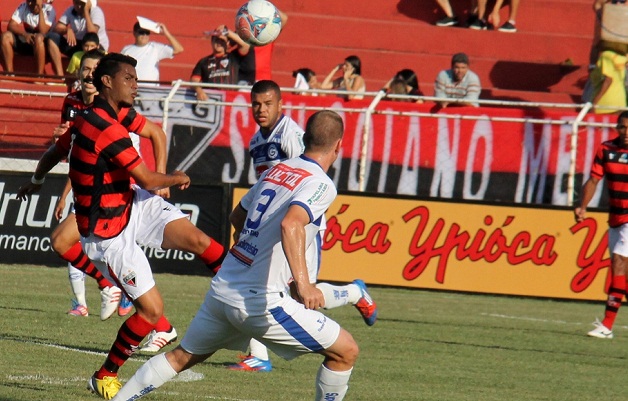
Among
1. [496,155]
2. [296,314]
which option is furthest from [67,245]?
[496,155]

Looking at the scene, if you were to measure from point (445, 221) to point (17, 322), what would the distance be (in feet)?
22.9

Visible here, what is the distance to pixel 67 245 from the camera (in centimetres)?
964

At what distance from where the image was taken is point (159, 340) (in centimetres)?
854

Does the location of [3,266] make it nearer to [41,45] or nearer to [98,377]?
[41,45]

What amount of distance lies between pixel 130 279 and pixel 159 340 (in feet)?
3.80

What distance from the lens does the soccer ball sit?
472 inches

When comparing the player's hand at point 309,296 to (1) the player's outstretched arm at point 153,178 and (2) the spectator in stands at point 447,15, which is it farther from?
(2) the spectator in stands at point 447,15

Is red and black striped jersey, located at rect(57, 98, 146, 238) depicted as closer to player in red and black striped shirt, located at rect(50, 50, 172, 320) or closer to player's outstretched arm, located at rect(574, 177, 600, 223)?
player in red and black striped shirt, located at rect(50, 50, 172, 320)

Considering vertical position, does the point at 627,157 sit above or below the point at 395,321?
above

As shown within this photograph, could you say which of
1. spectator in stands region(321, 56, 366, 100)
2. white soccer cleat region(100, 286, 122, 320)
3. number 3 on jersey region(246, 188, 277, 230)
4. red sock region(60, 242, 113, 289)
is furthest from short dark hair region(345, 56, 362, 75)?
number 3 on jersey region(246, 188, 277, 230)

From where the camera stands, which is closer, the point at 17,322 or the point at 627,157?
the point at 17,322

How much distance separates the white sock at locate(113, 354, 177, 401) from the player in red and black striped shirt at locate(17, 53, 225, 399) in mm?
931

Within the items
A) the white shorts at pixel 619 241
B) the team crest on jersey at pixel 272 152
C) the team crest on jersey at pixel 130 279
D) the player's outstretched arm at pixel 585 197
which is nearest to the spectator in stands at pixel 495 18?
the player's outstretched arm at pixel 585 197

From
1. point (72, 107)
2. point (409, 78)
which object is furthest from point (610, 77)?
point (72, 107)
